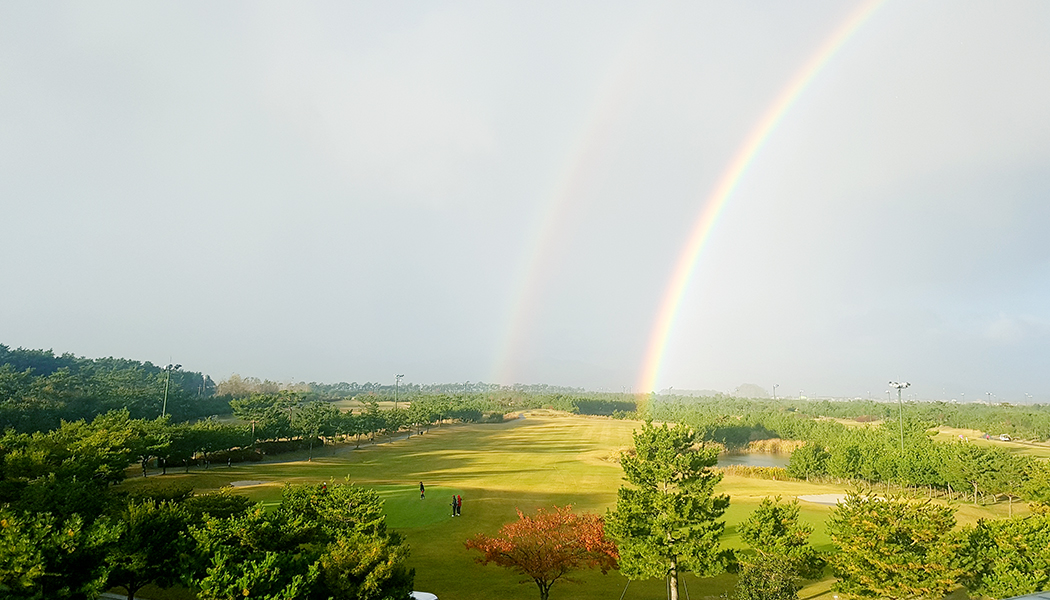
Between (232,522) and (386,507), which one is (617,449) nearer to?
(386,507)

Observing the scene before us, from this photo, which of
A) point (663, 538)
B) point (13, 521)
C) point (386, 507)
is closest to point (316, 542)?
point (13, 521)

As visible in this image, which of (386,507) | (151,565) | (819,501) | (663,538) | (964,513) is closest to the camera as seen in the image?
(151,565)

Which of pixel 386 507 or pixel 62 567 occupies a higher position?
pixel 62 567

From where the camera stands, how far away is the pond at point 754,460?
299 ft

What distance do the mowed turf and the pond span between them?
17.9 metres

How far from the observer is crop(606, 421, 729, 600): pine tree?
84.9 ft

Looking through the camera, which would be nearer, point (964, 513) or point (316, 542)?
point (316, 542)

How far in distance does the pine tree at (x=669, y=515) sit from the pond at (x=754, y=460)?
215 feet

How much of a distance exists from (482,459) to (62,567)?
62094 mm

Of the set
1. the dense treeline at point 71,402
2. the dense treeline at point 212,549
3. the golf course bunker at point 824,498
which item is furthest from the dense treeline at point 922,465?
the dense treeline at point 71,402

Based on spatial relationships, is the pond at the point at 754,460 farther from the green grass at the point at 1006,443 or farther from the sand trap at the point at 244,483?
the sand trap at the point at 244,483

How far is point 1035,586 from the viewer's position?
A: 22.5 metres

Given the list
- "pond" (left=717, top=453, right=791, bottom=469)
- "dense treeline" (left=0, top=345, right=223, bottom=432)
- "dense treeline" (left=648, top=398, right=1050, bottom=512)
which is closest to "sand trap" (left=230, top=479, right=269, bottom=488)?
"dense treeline" (left=0, top=345, right=223, bottom=432)

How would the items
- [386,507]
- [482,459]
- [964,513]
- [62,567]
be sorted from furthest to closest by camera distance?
1. [482,459]
2. [964,513]
3. [386,507]
4. [62,567]
